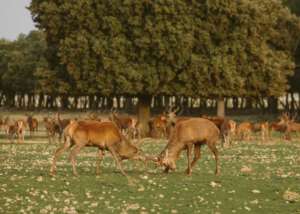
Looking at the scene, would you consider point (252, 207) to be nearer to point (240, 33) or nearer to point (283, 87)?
point (240, 33)

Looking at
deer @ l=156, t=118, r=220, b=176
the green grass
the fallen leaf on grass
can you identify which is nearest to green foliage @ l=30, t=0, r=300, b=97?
the green grass

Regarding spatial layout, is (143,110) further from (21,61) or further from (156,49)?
(21,61)

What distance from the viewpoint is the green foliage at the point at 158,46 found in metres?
50.5

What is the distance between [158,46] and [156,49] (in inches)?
12.8

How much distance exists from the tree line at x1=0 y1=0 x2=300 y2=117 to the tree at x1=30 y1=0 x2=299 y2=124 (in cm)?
6

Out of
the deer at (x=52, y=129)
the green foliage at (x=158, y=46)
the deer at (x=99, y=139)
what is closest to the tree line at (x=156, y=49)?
the green foliage at (x=158, y=46)

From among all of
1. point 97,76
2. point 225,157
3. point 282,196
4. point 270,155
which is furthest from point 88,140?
point 97,76

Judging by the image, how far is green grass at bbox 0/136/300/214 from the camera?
50.5 feet

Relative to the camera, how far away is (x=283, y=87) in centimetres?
5578

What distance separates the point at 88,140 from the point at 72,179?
1.26 metres

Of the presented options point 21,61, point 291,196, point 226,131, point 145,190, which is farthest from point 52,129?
point 21,61

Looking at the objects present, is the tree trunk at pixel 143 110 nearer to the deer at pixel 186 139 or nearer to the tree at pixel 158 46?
the tree at pixel 158 46

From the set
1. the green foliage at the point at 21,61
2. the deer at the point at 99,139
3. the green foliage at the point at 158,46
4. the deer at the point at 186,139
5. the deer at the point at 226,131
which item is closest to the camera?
the deer at the point at 99,139

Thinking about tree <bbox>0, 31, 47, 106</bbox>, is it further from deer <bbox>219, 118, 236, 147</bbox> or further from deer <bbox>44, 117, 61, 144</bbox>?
deer <bbox>219, 118, 236, 147</bbox>
